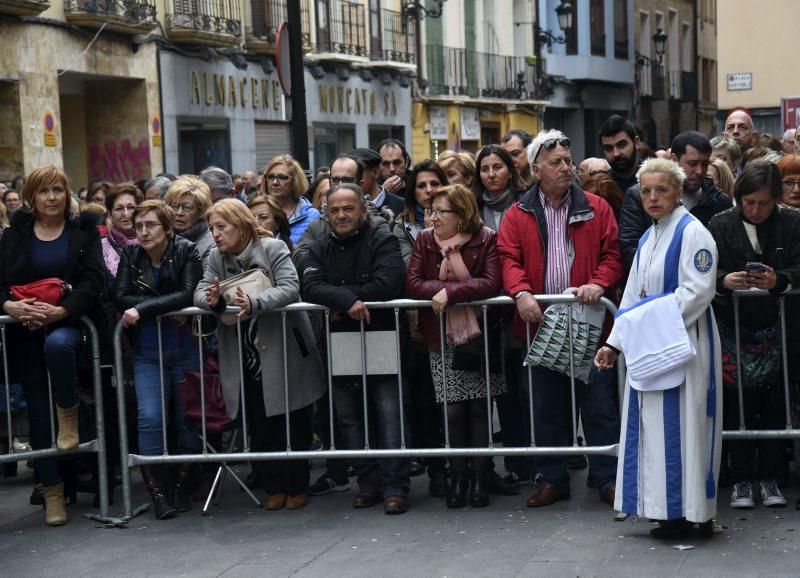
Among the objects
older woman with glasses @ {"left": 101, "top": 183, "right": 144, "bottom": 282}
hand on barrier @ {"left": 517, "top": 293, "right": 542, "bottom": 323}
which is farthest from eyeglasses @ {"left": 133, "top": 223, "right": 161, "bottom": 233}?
hand on barrier @ {"left": 517, "top": 293, "right": 542, "bottom": 323}

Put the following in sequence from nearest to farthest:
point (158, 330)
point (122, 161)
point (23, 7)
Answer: point (158, 330)
point (23, 7)
point (122, 161)

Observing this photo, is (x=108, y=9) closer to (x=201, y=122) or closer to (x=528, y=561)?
(x=201, y=122)

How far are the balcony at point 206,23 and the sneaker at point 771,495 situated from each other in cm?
1635

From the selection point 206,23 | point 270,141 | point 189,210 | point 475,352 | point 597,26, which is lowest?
point 475,352

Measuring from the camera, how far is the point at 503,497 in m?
8.48

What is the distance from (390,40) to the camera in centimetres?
3117

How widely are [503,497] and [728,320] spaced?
5.39 ft

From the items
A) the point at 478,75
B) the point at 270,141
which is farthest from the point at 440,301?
the point at 478,75

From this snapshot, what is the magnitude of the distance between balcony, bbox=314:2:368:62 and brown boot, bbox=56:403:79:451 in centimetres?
2005

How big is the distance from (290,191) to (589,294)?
2.89 m

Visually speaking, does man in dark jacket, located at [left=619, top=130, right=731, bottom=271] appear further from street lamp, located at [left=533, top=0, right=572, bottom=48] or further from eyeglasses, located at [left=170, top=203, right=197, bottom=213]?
street lamp, located at [left=533, top=0, right=572, bottom=48]

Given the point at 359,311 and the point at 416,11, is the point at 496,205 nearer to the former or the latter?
the point at 359,311

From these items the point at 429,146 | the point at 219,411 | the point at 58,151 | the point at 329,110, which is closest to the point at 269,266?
the point at 219,411

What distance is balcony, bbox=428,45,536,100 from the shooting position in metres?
33.7
